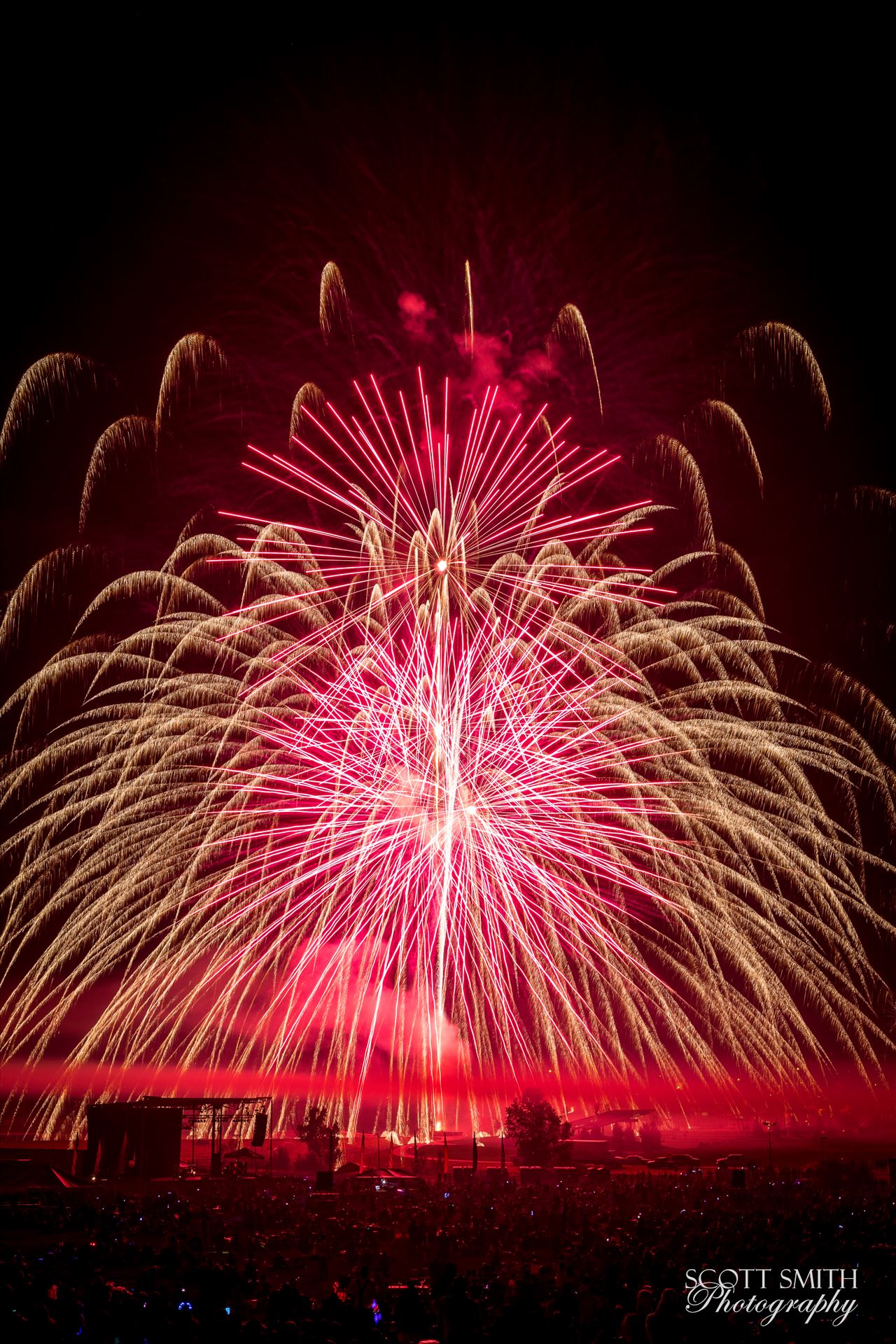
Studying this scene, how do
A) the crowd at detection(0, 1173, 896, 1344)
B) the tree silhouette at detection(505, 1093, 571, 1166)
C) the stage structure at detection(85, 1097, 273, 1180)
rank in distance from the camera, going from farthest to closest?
the tree silhouette at detection(505, 1093, 571, 1166)
the stage structure at detection(85, 1097, 273, 1180)
the crowd at detection(0, 1173, 896, 1344)

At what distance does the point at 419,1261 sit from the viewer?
22.7 meters

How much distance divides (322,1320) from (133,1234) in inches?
616

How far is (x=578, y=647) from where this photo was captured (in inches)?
900

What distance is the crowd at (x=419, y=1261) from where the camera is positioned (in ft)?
33.8

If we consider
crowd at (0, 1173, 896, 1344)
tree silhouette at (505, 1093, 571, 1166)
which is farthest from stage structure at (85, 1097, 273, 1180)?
tree silhouette at (505, 1093, 571, 1166)

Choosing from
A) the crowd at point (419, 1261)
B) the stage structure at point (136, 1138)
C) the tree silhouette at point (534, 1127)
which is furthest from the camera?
the tree silhouette at point (534, 1127)

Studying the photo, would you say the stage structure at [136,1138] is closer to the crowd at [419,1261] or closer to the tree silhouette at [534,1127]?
the crowd at [419,1261]

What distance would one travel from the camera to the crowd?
33.8ft

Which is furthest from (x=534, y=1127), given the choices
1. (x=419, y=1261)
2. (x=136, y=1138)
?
(x=419, y=1261)

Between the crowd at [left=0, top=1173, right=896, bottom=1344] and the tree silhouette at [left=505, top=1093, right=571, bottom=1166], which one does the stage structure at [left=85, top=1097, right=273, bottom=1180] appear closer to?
the crowd at [left=0, top=1173, right=896, bottom=1344]

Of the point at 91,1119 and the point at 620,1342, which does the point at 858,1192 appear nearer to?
the point at 91,1119

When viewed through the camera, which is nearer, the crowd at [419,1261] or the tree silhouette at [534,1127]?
the crowd at [419,1261]

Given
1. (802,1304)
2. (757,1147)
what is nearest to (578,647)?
(802,1304)

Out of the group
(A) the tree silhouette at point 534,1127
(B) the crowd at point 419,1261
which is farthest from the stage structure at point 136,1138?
(A) the tree silhouette at point 534,1127
